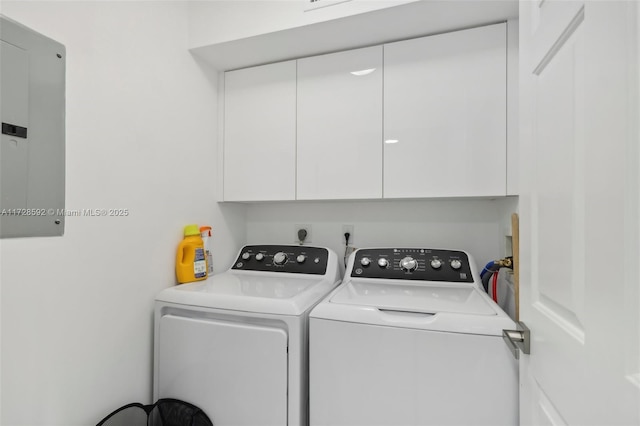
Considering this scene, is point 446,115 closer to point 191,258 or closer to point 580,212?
point 580,212

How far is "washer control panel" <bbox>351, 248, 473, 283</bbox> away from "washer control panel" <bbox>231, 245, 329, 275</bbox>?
0.21m

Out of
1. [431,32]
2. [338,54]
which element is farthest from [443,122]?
[338,54]

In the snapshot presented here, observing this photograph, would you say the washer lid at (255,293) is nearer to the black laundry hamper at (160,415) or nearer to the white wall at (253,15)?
the black laundry hamper at (160,415)

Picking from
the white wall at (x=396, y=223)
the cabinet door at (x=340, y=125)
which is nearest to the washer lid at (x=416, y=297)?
the white wall at (x=396, y=223)

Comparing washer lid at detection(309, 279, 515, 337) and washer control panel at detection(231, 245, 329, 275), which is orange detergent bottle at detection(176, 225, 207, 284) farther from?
washer lid at detection(309, 279, 515, 337)

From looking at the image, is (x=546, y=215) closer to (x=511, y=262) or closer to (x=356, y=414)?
(x=511, y=262)

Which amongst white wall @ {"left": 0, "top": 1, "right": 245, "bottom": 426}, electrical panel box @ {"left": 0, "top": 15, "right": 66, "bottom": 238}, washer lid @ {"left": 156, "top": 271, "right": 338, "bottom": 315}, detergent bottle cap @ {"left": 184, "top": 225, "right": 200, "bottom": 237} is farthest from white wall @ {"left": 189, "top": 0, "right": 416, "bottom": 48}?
washer lid @ {"left": 156, "top": 271, "right": 338, "bottom": 315}

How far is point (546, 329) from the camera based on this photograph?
2.25 ft

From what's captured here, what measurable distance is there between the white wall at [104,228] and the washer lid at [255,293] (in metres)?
0.21

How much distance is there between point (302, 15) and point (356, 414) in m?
1.72

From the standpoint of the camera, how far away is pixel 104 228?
1.18 m

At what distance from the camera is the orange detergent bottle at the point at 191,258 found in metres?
1.52

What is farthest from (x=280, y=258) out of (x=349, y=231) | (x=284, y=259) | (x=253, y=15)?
(x=253, y=15)

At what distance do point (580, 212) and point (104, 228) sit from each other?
1.49m
